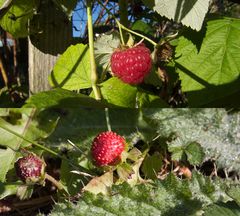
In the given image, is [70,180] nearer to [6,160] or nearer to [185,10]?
[6,160]

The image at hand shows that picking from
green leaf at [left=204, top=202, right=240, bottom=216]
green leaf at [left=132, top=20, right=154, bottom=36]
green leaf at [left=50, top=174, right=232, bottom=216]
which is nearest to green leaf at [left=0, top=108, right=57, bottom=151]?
green leaf at [left=50, top=174, right=232, bottom=216]

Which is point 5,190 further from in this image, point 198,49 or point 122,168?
point 198,49

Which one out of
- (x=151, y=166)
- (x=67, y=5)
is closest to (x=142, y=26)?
(x=67, y=5)

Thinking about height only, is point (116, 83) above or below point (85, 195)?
above

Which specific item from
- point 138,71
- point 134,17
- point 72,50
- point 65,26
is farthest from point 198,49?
point 134,17

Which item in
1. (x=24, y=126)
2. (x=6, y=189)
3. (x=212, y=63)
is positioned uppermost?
(x=212, y=63)

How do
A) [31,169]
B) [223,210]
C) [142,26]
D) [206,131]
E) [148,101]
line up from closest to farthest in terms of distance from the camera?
[223,210] < [31,169] < [206,131] < [148,101] < [142,26]

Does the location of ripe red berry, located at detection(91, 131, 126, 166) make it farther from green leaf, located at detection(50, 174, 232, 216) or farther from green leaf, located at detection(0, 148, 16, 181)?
green leaf, located at detection(0, 148, 16, 181)
